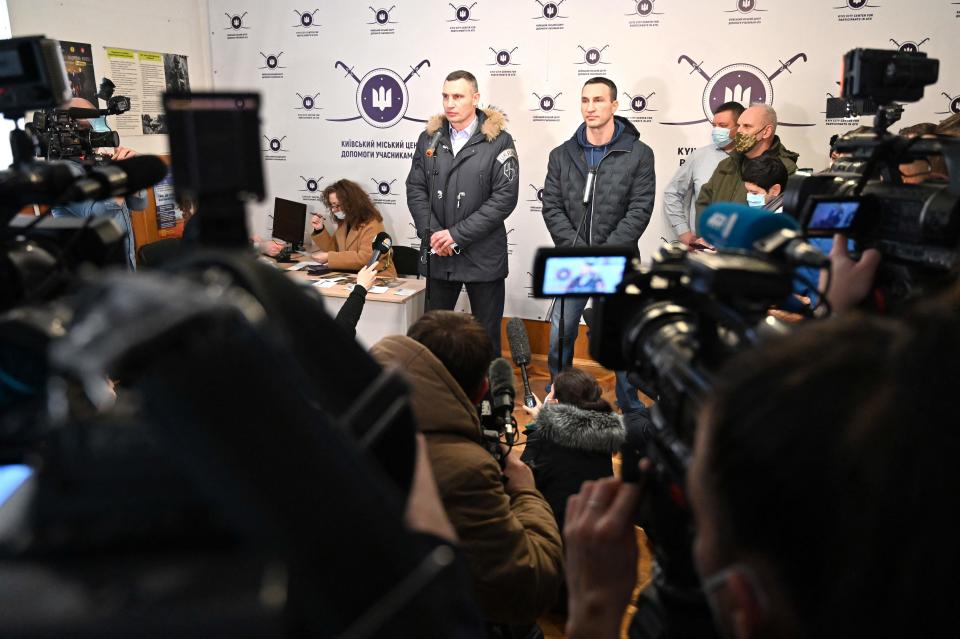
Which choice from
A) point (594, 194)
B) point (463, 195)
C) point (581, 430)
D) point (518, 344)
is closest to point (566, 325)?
point (594, 194)

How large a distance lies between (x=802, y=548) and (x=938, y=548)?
78 mm

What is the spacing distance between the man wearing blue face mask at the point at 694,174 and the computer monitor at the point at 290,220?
2.44 m

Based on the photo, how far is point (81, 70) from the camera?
4262 millimetres

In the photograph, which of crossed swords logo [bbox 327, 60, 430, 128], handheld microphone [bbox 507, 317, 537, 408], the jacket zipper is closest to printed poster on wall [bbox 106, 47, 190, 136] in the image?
crossed swords logo [bbox 327, 60, 430, 128]

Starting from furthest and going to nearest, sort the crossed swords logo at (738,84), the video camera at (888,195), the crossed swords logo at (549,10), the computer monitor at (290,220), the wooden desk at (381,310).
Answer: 1. the computer monitor at (290,220)
2. the crossed swords logo at (549,10)
3. the crossed swords logo at (738,84)
4. the wooden desk at (381,310)
5. the video camera at (888,195)

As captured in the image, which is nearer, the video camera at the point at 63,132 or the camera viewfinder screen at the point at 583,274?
the camera viewfinder screen at the point at 583,274

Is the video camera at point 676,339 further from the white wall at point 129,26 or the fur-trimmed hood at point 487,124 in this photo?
the white wall at point 129,26

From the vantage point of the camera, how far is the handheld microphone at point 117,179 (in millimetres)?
919

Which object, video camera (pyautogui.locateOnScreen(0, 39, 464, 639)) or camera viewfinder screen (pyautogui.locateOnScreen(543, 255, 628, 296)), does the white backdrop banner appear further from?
video camera (pyautogui.locateOnScreen(0, 39, 464, 639))

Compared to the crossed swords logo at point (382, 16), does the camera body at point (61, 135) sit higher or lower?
lower

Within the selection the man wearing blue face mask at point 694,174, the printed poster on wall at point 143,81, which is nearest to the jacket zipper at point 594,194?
the man wearing blue face mask at point 694,174

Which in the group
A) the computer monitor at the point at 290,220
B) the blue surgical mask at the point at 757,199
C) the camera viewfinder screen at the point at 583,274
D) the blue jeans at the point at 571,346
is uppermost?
the camera viewfinder screen at the point at 583,274

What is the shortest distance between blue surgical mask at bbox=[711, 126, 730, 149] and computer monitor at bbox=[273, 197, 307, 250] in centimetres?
271

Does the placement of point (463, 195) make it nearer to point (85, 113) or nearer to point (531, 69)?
point (531, 69)
